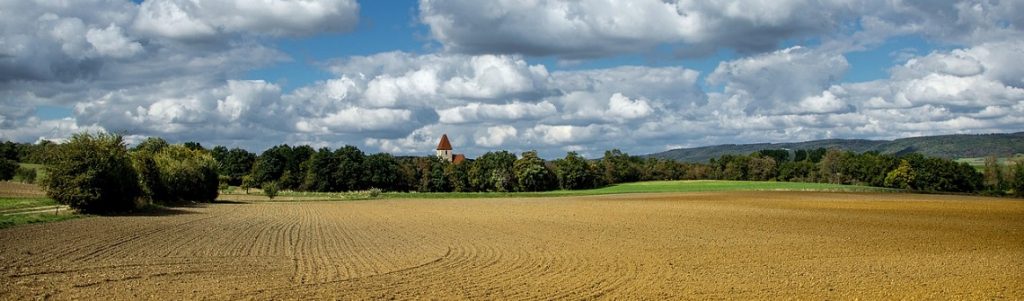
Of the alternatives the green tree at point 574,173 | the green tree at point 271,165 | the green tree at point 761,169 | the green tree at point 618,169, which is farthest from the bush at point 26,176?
the green tree at point 761,169

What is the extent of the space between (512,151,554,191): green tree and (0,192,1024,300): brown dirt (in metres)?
91.9

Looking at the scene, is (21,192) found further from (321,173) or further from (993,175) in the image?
(993,175)

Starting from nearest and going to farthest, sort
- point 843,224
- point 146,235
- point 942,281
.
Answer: point 942,281 < point 146,235 < point 843,224

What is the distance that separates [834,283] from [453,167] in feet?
408

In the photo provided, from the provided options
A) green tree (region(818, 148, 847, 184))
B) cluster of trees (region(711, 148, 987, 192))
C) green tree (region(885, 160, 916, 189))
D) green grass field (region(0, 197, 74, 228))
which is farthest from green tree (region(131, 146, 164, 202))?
green tree (region(818, 148, 847, 184))

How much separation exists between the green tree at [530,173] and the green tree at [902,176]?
5866 centimetres

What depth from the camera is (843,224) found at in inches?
1570

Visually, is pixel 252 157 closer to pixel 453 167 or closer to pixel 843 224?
pixel 453 167

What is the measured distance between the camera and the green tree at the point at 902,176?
12681 cm

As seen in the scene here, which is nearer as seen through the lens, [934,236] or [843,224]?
[934,236]

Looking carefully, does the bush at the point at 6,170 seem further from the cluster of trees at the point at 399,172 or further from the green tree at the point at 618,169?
the green tree at the point at 618,169

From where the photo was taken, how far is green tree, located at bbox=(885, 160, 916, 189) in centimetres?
12681

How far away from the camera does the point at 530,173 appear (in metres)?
130

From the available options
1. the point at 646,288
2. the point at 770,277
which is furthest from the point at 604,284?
the point at 770,277
